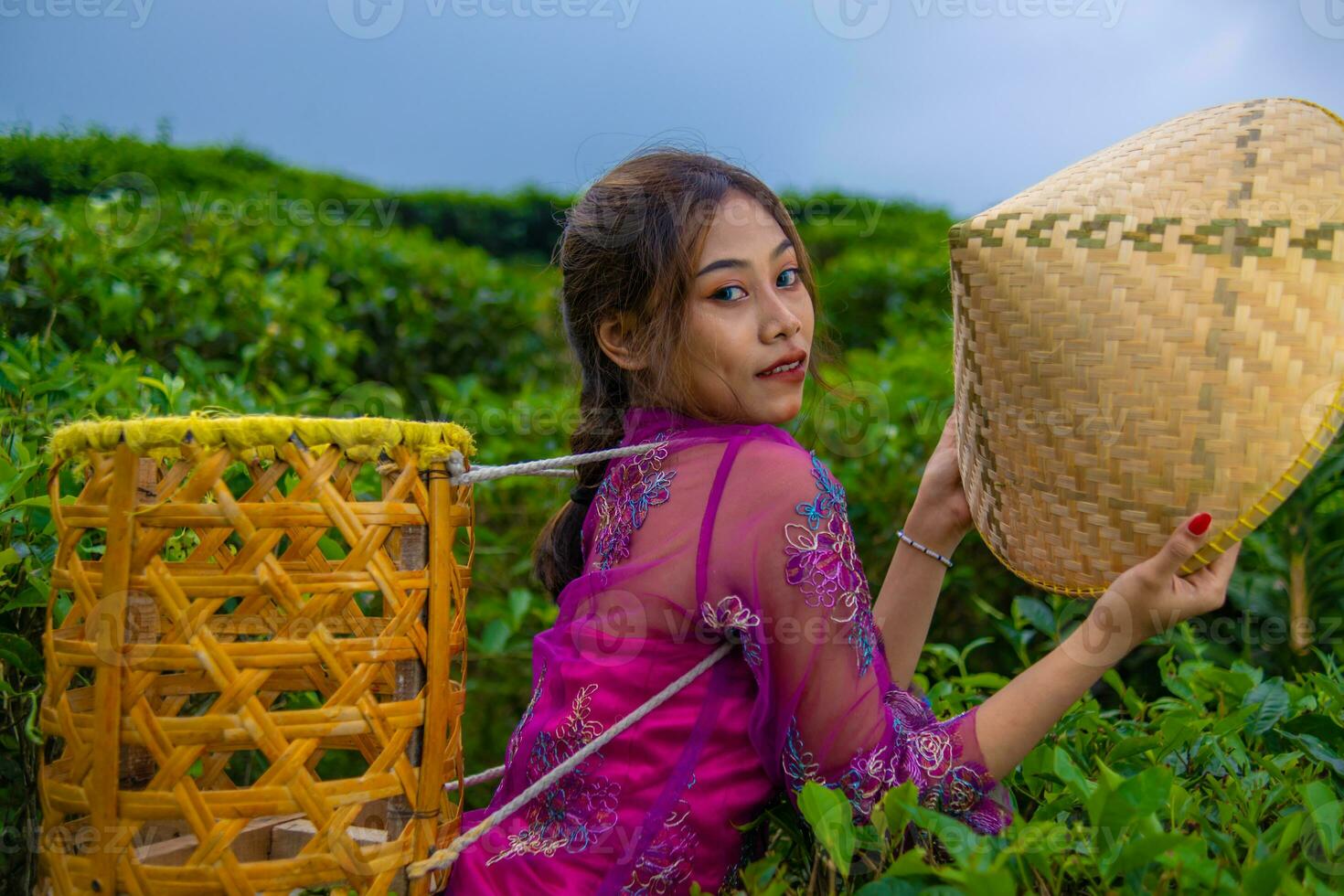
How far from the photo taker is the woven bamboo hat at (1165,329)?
47.4 inches

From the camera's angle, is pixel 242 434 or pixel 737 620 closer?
pixel 242 434

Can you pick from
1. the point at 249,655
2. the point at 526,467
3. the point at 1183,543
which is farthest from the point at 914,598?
the point at 249,655

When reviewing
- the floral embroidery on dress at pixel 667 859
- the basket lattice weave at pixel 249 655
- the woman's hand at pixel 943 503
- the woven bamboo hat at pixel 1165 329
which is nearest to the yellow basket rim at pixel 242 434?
the basket lattice weave at pixel 249 655

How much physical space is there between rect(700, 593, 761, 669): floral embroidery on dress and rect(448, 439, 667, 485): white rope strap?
10.3 inches

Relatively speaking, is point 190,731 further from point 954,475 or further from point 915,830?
point 954,475

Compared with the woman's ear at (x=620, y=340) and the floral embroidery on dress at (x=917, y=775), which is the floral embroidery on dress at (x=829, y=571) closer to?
the floral embroidery on dress at (x=917, y=775)

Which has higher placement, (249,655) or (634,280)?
(634,280)

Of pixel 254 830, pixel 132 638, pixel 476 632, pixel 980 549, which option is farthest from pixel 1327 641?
pixel 132 638

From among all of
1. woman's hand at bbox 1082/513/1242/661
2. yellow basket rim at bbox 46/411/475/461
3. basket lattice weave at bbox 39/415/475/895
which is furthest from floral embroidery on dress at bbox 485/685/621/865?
woman's hand at bbox 1082/513/1242/661

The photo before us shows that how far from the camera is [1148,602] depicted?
1.28 meters

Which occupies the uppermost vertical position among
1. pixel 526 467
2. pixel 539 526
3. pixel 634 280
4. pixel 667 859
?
pixel 634 280

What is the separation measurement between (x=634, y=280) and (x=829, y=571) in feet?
1.93

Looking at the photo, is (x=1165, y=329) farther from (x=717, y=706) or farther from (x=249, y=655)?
(x=249, y=655)

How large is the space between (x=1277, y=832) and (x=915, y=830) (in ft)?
1.29
